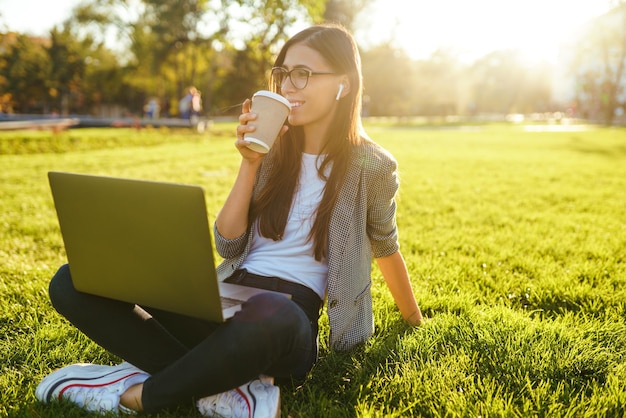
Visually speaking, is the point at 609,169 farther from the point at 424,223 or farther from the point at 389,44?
the point at 389,44

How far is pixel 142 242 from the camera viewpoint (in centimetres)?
168

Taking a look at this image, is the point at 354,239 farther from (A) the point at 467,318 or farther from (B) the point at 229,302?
(A) the point at 467,318

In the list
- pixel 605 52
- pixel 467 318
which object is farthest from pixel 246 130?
pixel 605 52

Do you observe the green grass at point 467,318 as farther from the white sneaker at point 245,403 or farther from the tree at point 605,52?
the tree at point 605,52

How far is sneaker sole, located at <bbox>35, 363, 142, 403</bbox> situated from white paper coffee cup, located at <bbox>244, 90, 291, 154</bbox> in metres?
1.03

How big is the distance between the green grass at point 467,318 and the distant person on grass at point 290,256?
16 cm

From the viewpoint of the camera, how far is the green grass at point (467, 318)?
2.08 meters

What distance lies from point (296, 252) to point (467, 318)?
3.73 ft

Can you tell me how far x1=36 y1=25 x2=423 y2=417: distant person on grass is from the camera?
1877 mm

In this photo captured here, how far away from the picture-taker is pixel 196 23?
109ft

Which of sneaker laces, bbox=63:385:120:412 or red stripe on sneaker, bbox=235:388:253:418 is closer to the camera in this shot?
red stripe on sneaker, bbox=235:388:253:418

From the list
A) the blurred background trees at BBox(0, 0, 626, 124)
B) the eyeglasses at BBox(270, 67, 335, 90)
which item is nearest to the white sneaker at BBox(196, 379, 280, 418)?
the eyeglasses at BBox(270, 67, 335, 90)

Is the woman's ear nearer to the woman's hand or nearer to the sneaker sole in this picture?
the woman's hand

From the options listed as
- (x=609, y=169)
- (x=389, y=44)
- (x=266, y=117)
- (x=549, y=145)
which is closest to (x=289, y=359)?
(x=266, y=117)
